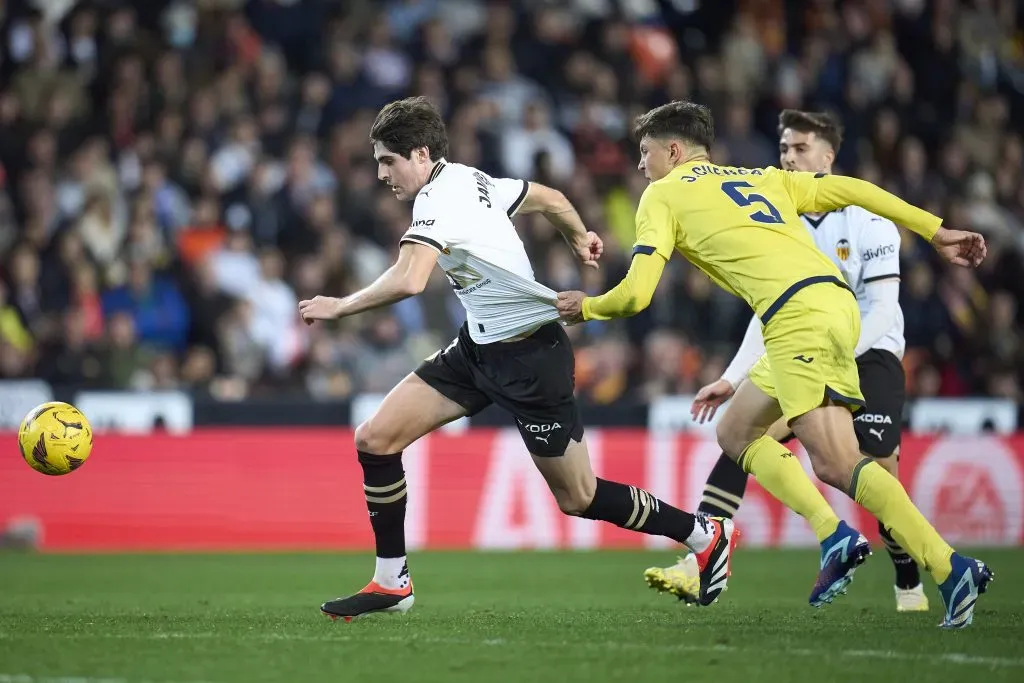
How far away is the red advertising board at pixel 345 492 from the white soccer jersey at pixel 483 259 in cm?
631

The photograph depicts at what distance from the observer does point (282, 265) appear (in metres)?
15.9

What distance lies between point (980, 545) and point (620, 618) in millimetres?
7379

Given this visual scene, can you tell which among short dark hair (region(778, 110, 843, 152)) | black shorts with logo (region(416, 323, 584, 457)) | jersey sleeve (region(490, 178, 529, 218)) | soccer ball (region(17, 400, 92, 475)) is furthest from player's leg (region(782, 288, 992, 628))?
soccer ball (region(17, 400, 92, 475))

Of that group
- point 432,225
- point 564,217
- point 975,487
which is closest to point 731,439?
point 564,217

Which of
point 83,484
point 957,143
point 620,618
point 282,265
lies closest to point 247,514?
point 83,484

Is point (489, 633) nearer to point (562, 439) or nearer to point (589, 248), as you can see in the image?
point (562, 439)

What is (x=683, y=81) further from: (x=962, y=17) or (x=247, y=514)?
(x=247, y=514)

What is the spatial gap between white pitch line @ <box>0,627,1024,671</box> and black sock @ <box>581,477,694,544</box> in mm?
1245

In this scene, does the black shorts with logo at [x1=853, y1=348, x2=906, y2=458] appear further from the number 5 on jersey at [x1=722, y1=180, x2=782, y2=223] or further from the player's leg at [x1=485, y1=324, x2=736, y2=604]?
the number 5 on jersey at [x1=722, y1=180, x2=782, y2=223]

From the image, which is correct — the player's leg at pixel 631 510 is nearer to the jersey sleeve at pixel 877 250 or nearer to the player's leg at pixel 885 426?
the player's leg at pixel 885 426

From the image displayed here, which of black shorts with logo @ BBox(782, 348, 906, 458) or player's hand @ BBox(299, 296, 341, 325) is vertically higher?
player's hand @ BBox(299, 296, 341, 325)

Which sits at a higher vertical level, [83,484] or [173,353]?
[173,353]

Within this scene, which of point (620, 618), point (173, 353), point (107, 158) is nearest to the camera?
point (620, 618)

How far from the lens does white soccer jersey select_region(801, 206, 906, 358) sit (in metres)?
8.07
